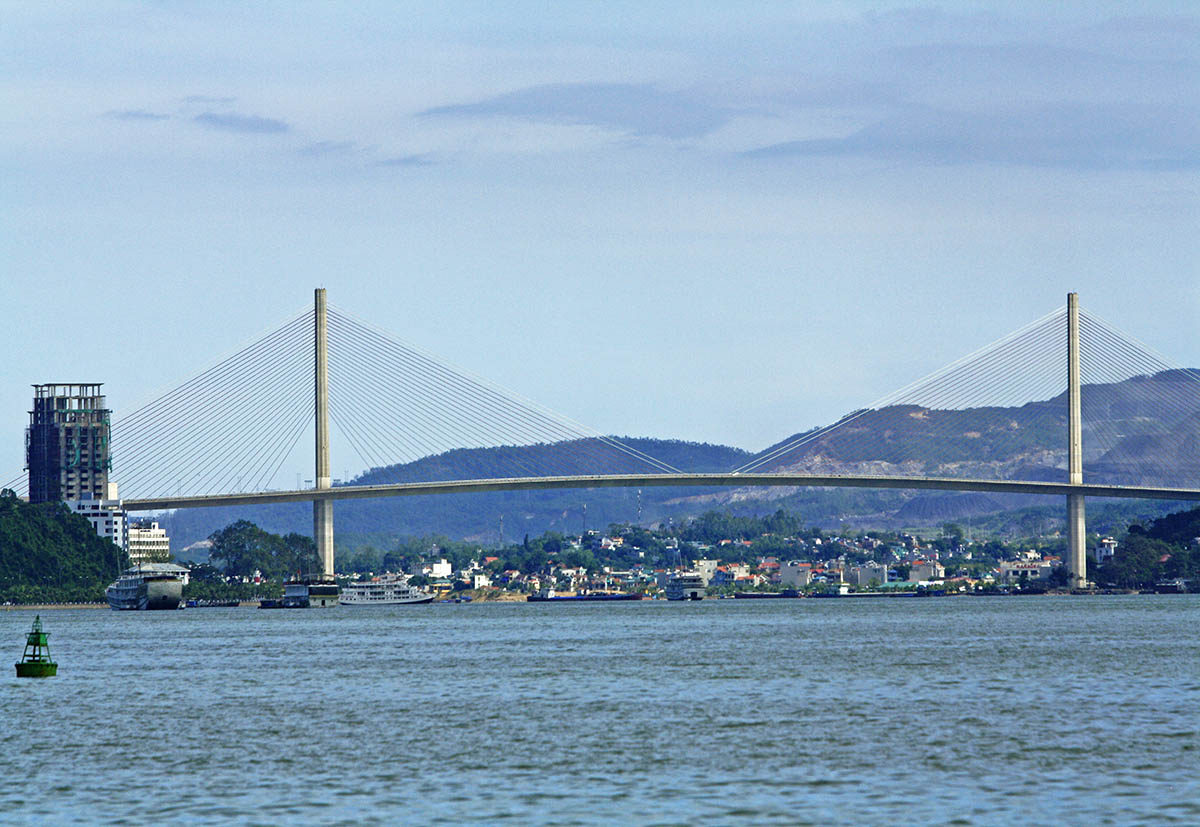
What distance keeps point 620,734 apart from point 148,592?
336 feet

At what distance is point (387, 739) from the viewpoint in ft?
107

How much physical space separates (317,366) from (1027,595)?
6880cm

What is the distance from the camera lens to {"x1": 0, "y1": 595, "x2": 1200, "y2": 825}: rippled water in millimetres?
24562

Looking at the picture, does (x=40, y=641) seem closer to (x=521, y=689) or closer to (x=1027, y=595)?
(x=521, y=689)

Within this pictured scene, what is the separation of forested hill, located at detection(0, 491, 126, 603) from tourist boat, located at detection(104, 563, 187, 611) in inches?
422

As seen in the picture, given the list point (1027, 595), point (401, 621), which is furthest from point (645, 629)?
point (1027, 595)

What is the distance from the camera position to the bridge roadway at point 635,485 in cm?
11838

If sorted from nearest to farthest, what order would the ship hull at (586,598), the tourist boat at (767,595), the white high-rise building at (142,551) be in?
the white high-rise building at (142,551) < the ship hull at (586,598) < the tourist boat at (767,595)

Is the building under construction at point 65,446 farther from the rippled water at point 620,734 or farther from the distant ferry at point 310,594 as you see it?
the rippled water at point 620,734

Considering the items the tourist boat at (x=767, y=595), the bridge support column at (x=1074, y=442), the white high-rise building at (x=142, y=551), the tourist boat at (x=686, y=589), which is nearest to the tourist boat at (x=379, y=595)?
the white high-rise building at (x=142, y=551)

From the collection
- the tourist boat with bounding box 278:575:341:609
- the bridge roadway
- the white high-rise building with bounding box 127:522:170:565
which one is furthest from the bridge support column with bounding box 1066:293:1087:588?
the white high-rise building with bounding box 127:522:170:565

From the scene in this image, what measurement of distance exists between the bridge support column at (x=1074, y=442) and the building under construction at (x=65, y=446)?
82.6 meters

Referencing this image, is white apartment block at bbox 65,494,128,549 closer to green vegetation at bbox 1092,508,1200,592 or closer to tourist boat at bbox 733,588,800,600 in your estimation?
tourist boat at bbox 733,588,800,600

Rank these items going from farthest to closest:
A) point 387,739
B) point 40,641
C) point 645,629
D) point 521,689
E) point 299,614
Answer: point 299,614, point 645,629, point 40,641, point 521,689, point 387,739
